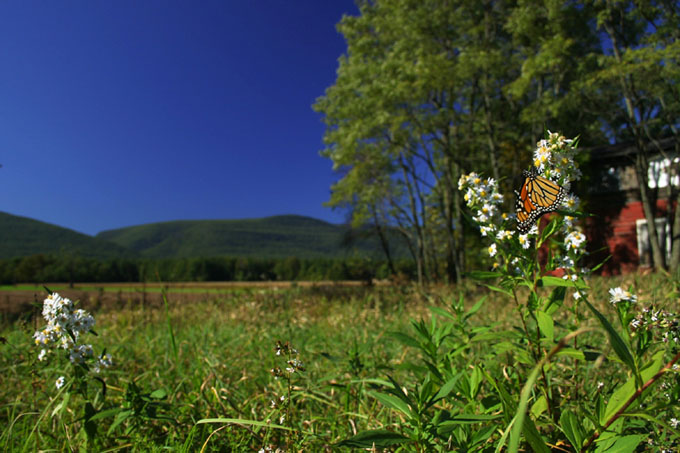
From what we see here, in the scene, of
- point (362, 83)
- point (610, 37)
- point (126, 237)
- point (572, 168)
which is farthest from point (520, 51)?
point (126, 237)

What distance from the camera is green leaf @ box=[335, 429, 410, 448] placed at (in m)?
1.01

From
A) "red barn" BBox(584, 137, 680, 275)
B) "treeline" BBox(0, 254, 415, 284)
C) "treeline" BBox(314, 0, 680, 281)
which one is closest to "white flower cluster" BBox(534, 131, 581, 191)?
"treeline" BBox(0, 254, 415, 284)

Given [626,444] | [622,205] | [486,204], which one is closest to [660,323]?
[626,444]

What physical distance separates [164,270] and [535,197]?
25.0 metres

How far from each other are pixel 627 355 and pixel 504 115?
895 inches

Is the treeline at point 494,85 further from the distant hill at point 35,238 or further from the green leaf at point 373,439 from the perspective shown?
the distant hill at point 35,238

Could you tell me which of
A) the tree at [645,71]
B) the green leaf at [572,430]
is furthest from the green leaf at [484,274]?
the tree at [645,71]

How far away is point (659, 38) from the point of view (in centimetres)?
1344

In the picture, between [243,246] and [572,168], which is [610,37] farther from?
[243,246]

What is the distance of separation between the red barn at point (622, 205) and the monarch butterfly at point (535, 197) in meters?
19.2

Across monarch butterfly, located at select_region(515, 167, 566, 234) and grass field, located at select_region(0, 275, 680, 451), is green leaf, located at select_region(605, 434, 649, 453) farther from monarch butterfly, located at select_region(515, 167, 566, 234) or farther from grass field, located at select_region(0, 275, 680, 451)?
monarch butterfly, located at select_region(515, 167, 566, 234)

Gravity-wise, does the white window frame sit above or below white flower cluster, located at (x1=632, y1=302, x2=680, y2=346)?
above

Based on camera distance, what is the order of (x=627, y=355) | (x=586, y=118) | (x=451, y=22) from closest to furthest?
(x=627, y=355) → (x=451, y=22) → (x=586, y=118)

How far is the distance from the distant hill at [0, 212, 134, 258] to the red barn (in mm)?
96863
